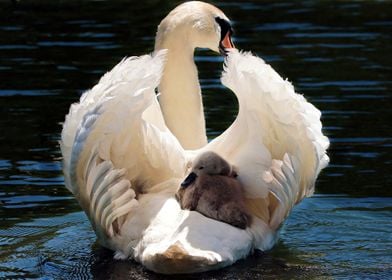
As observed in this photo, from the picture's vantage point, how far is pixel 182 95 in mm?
9188

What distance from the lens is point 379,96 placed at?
42.9 ft

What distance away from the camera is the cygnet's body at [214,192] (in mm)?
7824

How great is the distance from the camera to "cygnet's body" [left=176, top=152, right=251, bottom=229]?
308 inches

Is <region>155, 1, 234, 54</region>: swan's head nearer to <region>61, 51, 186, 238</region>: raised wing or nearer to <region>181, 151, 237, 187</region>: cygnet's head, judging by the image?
<region>61, 51, 186, 238</region>: raised wing

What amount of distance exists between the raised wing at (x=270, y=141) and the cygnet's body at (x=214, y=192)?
0.51ft

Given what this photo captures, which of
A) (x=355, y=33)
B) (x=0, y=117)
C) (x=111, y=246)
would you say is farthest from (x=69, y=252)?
(x=355, y=33)

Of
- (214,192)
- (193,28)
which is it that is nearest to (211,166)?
(214,192)

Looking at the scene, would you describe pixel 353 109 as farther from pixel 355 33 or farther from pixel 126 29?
pixel 126 29

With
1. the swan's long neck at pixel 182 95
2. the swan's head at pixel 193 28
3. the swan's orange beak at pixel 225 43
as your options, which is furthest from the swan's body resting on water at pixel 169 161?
the swan's orange beak at pixel 225 43

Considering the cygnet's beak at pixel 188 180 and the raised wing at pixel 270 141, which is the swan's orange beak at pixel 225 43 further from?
the cygnet's beak at pixel 188 180

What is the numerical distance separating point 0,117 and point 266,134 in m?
5.13

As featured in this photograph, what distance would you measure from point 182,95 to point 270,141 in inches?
51.2

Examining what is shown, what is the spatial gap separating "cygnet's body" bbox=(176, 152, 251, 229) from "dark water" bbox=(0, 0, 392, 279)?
1.09 feet

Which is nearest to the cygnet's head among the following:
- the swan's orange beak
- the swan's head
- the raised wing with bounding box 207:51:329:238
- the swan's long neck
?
the raised wing with bounding box 207:51:329:238
